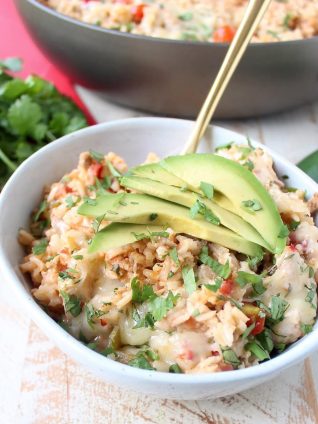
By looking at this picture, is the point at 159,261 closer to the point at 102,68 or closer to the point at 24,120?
the point at 24,120

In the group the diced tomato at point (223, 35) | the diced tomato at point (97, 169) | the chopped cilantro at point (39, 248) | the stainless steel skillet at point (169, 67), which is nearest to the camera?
the chopped cilantro at point (39, 248)

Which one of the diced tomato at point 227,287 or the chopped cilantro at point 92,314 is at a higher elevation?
the diced tomato at point 227,287

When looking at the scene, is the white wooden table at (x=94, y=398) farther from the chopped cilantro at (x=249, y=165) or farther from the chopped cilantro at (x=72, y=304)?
the chopped cilantro at (x=249, y=165)

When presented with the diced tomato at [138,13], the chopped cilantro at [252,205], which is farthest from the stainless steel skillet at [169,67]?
the chopped cilantro at [252,205]

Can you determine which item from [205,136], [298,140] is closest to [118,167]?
[205,136]

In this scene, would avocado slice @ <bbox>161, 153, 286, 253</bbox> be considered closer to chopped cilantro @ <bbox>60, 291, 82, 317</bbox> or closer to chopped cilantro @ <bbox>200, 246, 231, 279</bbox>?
chopped cilantro @ <bbox>200, 246, 231, 279</bbox>

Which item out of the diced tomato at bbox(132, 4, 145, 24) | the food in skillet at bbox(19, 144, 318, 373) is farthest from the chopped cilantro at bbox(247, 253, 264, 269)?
the diced tomato at bbox(132, 4, 145, 24)
